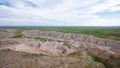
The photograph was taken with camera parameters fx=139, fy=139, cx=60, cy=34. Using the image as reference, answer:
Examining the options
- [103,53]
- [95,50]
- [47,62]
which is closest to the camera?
[47,62]

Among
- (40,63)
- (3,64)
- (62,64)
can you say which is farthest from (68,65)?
(3,64)

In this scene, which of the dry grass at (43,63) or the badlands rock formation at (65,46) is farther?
the badlands rock formation at (65,46)

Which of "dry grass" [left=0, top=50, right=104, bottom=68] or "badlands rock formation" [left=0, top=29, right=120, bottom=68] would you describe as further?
"badlands rock formation" [left=0, top=29, right=120, bottom=68]

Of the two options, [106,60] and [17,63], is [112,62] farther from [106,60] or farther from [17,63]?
[17,63]

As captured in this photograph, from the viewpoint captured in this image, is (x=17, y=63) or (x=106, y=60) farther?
(x=106, y=60)

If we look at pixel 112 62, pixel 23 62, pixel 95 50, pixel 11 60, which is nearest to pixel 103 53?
pixel 95 50

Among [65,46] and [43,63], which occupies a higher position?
[43,63]

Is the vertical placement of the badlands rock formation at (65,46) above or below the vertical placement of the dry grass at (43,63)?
below

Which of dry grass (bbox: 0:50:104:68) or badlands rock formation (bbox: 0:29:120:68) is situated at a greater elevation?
dry grass (bbox: 0:50:104:68)

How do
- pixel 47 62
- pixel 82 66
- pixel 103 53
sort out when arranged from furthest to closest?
pixel 103 53
pixel 47 62
pixel 82 66

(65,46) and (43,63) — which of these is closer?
(43,63)
